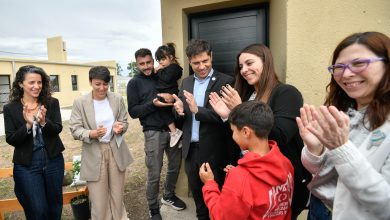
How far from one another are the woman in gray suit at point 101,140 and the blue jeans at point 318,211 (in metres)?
2.10

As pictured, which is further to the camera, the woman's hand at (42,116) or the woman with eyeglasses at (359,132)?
the woman's hand at (42,116)

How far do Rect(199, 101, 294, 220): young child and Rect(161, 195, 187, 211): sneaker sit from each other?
2.14 metres

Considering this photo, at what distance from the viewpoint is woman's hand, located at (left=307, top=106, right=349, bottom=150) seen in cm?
102

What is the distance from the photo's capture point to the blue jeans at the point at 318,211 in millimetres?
1429

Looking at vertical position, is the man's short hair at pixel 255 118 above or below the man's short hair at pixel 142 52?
below

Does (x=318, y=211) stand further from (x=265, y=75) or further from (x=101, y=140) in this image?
(x=101, y=140)

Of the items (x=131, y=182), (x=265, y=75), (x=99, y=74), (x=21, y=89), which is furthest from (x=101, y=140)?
(x=131, y=182)

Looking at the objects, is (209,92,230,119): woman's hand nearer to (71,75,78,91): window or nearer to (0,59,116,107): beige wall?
(0,59,116,107): beige wall

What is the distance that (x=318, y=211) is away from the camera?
4.87ft

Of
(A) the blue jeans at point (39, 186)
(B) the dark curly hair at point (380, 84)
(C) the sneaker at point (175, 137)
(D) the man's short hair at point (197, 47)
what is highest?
(D) the man's short hair at point (197, 47)

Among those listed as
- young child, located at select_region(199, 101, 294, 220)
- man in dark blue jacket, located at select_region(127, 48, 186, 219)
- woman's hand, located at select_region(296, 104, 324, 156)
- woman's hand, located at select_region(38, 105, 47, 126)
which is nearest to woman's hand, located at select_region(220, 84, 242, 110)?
young child, located at select_region(199, 101, 294, 220)

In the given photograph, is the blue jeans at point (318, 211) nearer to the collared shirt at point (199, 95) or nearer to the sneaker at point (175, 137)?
the collared shirt at point (199, 95)

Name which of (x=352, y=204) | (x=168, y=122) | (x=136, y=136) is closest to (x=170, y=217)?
(x=168, y=122)

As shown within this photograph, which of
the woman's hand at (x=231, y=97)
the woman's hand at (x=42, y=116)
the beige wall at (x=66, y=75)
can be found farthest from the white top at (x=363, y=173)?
the beige wall at (x=66, y=75)
